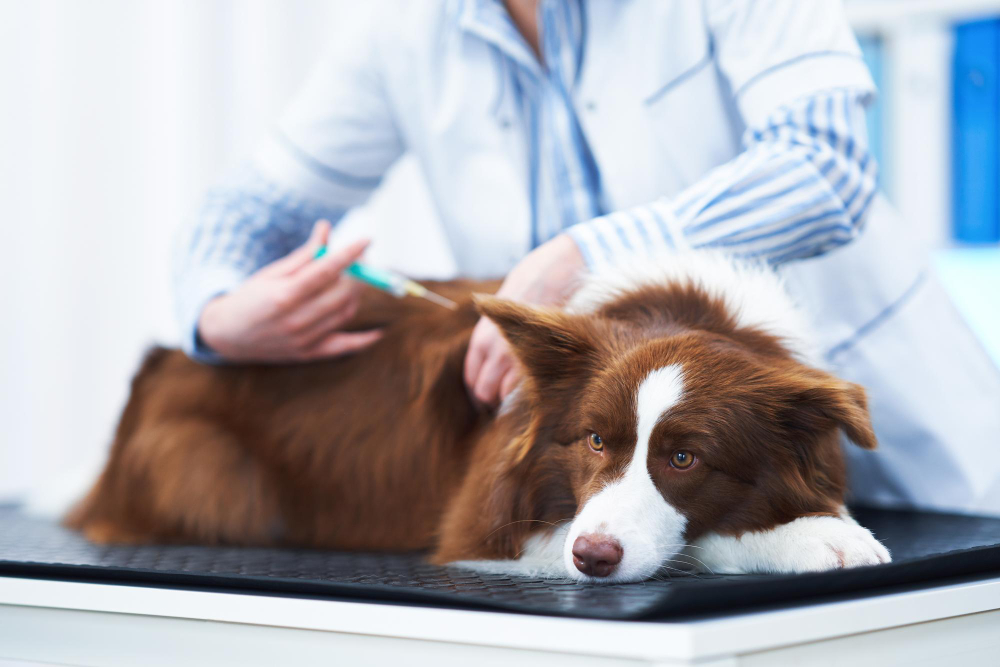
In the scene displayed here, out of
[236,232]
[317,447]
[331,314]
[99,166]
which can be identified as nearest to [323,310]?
[331,314]

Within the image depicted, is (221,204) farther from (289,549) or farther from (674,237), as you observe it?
(674,237)

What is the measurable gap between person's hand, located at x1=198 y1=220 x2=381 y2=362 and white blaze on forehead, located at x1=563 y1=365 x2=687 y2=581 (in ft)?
2.03

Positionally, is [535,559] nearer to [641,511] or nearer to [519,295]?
[641,511]

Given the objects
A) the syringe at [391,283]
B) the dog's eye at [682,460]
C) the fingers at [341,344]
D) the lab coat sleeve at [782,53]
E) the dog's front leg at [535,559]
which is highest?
the lab coat sleeve at [782,53]

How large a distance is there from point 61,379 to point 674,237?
215cm

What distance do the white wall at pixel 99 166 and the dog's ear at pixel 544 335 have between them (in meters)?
1.77

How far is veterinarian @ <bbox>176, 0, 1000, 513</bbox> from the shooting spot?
1.33m

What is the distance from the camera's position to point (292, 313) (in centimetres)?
146

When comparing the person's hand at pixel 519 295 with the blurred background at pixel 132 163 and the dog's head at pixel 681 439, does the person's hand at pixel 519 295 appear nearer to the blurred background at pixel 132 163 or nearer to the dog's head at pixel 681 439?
the dog's head at pixel 681 439

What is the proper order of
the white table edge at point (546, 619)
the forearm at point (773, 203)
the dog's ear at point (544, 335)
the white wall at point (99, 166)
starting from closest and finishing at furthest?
the white table edge at point (546, 619) < the dog's ear at point (544, 335) < the forearm at point (773, 203) < the white wall at point (99, 166)

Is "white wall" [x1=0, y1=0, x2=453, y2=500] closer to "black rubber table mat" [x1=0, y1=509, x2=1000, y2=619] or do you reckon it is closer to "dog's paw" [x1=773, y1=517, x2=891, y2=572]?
"black rubber table mat" [x1=0, y1=509, x2=1000, y2=619]

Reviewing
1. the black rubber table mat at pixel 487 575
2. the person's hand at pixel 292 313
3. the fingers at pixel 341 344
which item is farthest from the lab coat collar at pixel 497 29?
the black rubber table mat at pixel 487 575

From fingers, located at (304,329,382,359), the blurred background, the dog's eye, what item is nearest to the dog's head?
the dog's eye

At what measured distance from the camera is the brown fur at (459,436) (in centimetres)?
105
